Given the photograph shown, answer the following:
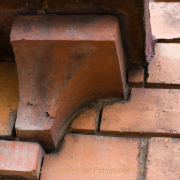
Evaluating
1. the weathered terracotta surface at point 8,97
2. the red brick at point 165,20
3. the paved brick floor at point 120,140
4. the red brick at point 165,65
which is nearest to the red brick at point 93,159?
the paved brick floor at point 120,140

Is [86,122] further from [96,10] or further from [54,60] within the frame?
[96,10]

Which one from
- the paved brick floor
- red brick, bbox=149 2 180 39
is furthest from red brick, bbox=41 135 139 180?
red brick, bbox=149 2 180 39

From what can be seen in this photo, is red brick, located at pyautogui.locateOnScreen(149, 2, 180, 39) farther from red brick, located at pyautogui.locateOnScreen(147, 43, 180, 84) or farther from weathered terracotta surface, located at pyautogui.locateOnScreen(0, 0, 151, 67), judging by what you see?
weathered terracotta surface, located at pyautogui.locateOnScreen(0, 0, 151, 67)

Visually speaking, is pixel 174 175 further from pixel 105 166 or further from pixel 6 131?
pixel 6 131

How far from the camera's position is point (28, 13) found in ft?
3.01

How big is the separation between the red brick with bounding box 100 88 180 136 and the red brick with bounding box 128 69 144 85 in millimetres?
40

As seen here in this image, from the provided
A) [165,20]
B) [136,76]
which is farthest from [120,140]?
[165,20]

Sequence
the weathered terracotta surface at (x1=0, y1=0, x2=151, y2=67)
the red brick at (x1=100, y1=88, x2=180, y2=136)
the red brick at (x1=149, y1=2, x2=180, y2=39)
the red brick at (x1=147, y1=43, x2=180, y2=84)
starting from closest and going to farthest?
1. the weathered terracotta surface at (x1=0, y1=0, x2=151, y2=67)
2. the red brick at (x1=100, y1=88, x2=180, y2=136)
3. the red brick at (x1=147, y1=43, x2=180, y2=84)
4. the red brick at (x1=149, y1=2, x2=180, y2=39)

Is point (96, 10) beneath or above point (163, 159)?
above

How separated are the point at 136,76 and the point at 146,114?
0.18 meters

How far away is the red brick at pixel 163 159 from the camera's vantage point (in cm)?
88

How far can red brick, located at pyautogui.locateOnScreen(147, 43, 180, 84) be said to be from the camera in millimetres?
1077

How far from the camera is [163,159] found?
0.91m

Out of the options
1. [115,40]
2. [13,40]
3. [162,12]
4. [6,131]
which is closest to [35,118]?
[6,131]
